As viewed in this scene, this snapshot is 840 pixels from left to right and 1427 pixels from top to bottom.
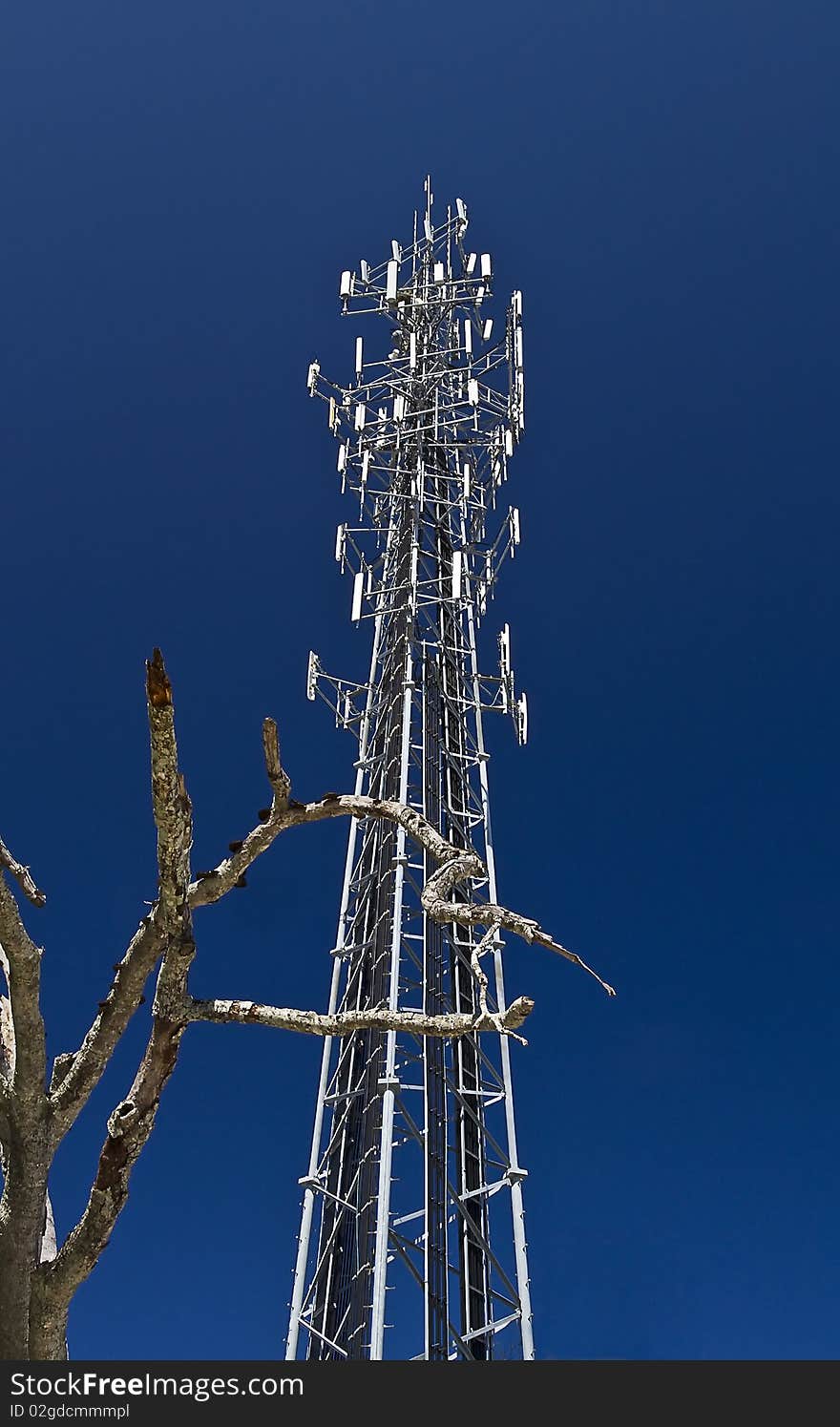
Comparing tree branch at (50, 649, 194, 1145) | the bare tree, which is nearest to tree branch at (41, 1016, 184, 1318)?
the bare tree

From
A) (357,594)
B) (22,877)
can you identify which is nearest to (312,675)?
A: (357,594)

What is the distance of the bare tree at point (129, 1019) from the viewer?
5543 millimetres

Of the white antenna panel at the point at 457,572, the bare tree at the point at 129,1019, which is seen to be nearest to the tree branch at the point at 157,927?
the bare tree at the point at 129,1019

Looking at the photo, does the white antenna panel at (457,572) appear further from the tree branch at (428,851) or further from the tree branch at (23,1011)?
the tree branch at (23,1011)

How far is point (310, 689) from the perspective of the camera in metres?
21.4

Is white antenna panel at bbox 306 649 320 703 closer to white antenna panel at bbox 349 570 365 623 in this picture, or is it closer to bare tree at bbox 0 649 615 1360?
white antenna panel at bbox 349 570 365 623

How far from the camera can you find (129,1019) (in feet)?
20.9

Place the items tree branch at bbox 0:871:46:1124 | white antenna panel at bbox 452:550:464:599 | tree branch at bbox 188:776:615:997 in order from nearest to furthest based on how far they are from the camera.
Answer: tree branch at bbox 188:776:615:997 < tree branch at bbox 0:871:46:1124 < white antenna panel at bbox 452:550:464:599

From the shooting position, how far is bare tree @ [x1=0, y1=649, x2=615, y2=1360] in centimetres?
554

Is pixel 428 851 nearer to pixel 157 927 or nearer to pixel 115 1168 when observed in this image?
pixel 157 927

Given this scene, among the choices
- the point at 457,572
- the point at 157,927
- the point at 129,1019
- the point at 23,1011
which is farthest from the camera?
the point at 457,572
